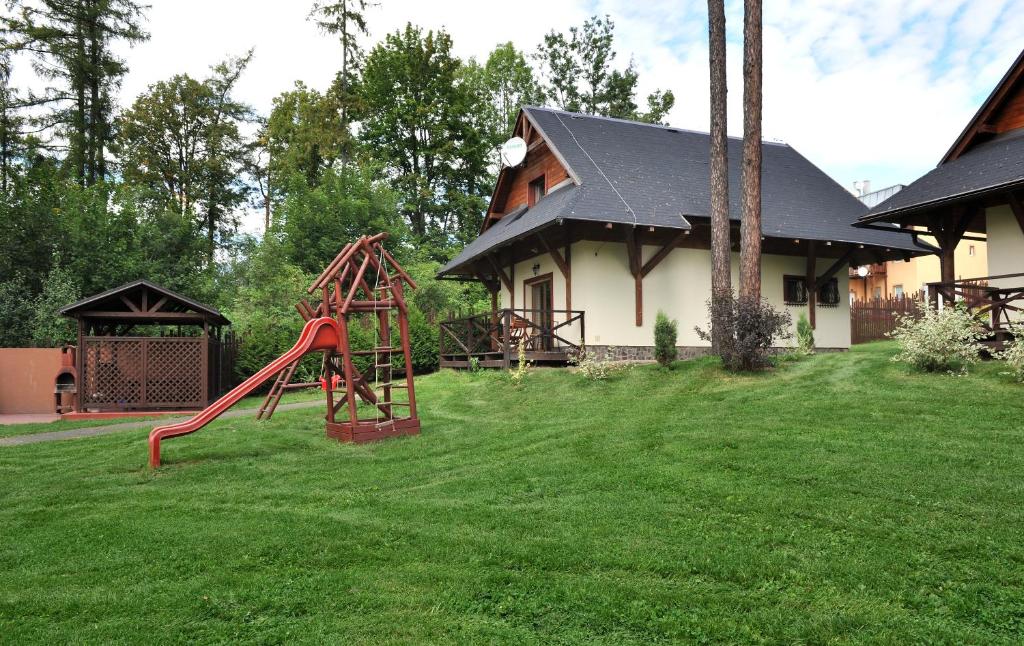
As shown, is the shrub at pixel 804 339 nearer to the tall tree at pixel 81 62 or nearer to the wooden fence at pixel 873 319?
the wooden fence at pixel 873 319

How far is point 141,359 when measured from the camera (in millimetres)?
14234

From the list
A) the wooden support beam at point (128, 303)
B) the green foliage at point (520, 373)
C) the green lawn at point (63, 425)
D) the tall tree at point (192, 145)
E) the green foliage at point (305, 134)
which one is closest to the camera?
the green lawn at point (63, 425)

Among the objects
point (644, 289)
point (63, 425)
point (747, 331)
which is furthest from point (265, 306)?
point (747, 331)

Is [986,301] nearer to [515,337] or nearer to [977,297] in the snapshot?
[977,297]

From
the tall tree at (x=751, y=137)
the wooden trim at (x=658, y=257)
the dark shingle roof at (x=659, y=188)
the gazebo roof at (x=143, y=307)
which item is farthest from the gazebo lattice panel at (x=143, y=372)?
the tall tree at (x=751, y=137)

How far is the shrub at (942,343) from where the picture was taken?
9234mm

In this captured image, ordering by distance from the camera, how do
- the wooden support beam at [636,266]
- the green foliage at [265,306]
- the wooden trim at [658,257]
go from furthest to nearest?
the green foliage at [265,306]
the wooden trim at [658,257]
the wooden support beam at [636,266]

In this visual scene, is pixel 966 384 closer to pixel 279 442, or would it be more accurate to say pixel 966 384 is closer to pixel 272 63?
pixel 279 442

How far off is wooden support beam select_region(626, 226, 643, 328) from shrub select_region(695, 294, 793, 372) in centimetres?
429

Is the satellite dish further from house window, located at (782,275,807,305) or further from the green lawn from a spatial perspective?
the green lawn

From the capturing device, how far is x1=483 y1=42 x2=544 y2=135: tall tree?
3597 cm

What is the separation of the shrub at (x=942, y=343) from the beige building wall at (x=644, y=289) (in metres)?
6.10

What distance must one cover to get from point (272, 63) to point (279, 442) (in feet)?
95.5

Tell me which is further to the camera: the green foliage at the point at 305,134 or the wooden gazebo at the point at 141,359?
the green foliage at the point at 305,134
